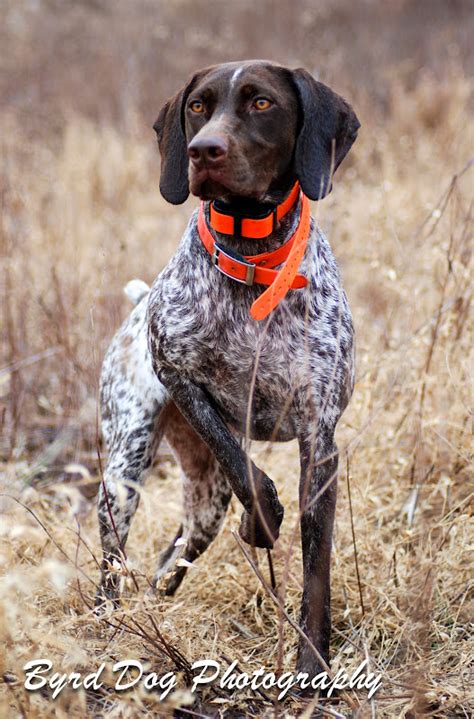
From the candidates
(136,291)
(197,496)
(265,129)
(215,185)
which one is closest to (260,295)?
(215,185)

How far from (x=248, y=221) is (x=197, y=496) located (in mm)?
1180

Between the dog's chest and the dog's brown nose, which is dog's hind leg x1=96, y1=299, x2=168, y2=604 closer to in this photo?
the dog's chest

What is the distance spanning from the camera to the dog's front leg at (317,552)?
2.82 meters

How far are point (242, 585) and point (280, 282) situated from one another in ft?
4.25

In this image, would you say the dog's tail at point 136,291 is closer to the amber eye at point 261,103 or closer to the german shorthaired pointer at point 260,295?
the german shorthaired pointer at point 260,295

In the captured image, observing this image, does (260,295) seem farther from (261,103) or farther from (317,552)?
→ (317,552)

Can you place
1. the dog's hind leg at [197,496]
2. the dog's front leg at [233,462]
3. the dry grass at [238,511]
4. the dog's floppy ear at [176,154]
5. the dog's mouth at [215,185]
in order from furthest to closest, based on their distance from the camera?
the dog's hind leg at [197,496]
the dog's floppy ear at [176,154]
the dog's front leg at [233,462]
the dog's mouth at [215,185]
the dry grass at [238,511]

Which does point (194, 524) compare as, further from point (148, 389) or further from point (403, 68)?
point (403, 68)

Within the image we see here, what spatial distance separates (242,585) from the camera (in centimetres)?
354

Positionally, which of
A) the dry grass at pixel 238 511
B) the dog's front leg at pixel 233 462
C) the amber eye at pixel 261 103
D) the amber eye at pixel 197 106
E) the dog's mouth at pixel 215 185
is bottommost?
the dry grass at pixel 238 511

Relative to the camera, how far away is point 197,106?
2.97 m

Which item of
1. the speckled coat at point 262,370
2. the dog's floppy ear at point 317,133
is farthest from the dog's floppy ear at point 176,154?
the dog's floppy ear at point 317,133

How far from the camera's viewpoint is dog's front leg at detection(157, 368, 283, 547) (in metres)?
2.79

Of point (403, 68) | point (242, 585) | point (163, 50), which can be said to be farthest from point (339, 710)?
point (163, 50)
